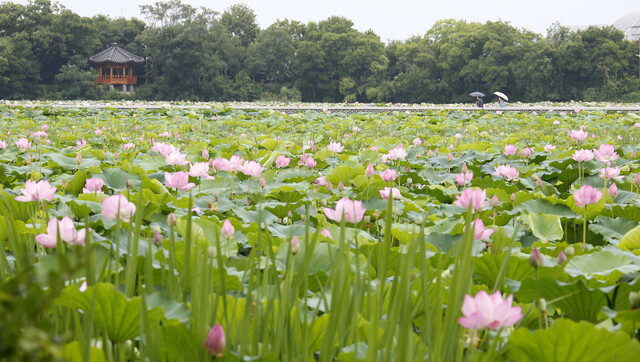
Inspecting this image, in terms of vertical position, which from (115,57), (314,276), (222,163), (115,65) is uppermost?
(115,57)

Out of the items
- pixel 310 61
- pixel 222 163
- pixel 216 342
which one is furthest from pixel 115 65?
pixel 216 342

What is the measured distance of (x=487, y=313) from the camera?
2.14 ft

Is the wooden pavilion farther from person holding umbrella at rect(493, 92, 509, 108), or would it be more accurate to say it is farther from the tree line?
person holding umbrella at rect(493, 92, 509, 108)

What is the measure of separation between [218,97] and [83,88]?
7343 millimetres

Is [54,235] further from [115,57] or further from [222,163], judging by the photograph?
[115,57]

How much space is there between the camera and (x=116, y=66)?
1359 inches

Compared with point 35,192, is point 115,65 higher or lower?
higher

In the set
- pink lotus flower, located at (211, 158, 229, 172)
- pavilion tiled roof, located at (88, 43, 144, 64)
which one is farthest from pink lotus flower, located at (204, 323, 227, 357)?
pavilion tiled roof, located at (88, 43, 144, 64)

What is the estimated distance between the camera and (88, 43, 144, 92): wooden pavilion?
33594 mm

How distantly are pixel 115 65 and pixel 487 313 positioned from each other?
36.8 meters

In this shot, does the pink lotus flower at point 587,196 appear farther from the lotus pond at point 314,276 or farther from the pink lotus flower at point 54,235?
the pink lotus flower at point 54,235

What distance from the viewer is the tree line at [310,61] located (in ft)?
98.2

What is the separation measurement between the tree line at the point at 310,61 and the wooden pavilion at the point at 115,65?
2.28 ft

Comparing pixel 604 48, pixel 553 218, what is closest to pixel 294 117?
pixel 553 218
